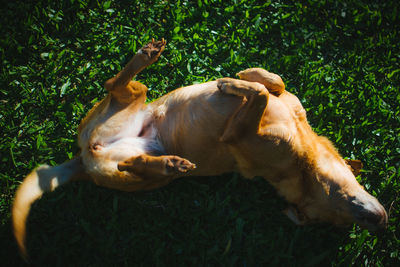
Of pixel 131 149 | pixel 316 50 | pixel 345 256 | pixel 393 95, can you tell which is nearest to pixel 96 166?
pixel 131 149

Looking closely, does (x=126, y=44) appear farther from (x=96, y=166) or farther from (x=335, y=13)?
(x=335, y=13)

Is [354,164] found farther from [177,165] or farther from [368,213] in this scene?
[177,165]

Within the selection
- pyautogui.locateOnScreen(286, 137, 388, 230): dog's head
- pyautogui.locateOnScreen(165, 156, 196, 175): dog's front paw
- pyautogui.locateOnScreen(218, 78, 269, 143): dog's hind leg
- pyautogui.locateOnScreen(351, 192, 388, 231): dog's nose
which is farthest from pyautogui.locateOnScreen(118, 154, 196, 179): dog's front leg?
pyautogui.locateOnScreen(351, 192, 388, 231): dog's nose

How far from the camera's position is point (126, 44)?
4.04 metres

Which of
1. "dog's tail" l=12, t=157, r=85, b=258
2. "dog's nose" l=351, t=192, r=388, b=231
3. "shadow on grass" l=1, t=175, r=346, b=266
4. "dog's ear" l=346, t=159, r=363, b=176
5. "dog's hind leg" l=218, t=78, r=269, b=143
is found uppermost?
"dog's hind leg" l=218, t=78, r=269, b=143

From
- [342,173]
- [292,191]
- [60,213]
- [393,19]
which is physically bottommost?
[60,213]

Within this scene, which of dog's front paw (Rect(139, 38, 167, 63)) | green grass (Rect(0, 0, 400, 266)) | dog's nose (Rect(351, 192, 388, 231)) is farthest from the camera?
green grass (Rect(0, 0, 400, 266))

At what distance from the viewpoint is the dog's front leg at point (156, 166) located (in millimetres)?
2510

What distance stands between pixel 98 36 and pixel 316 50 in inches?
132

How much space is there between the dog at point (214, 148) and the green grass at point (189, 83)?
0.57 m

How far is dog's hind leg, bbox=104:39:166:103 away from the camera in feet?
9.95

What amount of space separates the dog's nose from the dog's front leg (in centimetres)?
161

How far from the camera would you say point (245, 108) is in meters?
2.61

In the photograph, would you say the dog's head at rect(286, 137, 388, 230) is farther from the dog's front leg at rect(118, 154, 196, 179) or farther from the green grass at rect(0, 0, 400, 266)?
the dog's front leg at rect(118, 154, 196, 179)
